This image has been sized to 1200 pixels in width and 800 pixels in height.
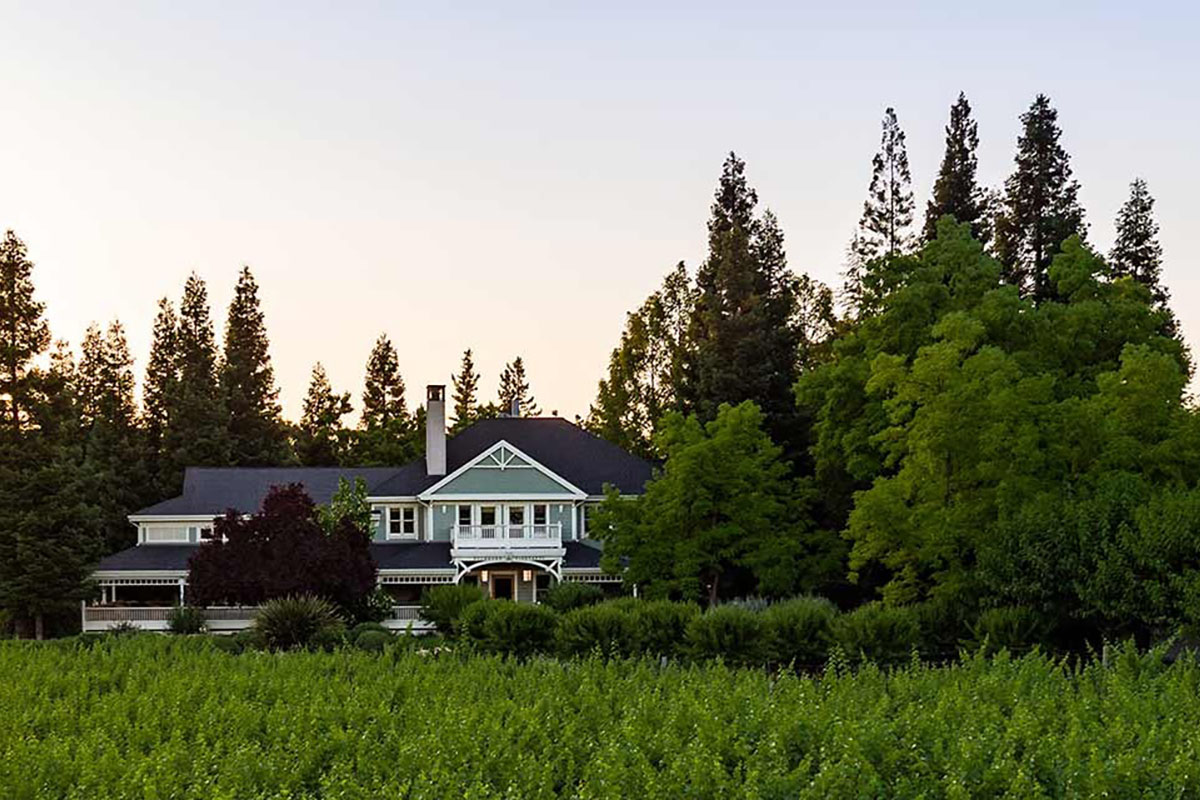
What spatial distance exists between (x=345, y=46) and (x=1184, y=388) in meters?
21.3

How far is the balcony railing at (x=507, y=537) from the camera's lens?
44.8 metres

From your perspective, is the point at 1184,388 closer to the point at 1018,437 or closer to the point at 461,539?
the point at 1018,437

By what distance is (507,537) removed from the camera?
148ft

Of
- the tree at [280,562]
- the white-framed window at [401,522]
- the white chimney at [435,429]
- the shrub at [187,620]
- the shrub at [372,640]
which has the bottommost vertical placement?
the shrub at [372,640]

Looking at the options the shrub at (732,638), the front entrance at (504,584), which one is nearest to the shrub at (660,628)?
the shrub at (732,638)

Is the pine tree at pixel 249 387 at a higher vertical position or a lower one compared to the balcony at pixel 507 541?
higher

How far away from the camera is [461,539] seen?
44656mm

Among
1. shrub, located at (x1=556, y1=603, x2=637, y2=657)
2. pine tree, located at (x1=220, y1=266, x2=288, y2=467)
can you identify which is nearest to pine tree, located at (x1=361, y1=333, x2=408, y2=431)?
pine tree, located at (x1=220, y1=266, x2=288, y2=467)

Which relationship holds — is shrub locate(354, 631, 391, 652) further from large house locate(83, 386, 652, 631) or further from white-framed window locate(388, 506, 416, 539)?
white-framed window locate(388, 506, 416, 539)

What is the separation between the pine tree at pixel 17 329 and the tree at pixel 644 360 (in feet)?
86.2

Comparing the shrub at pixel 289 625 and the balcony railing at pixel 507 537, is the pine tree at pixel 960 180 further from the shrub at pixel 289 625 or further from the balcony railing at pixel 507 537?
the shrub at pixel 289 625

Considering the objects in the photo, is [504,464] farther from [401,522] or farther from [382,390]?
[382,390]

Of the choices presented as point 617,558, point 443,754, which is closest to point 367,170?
point 617,558

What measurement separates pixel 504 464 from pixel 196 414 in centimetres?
2474
